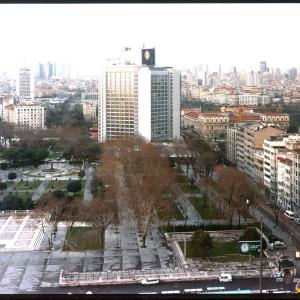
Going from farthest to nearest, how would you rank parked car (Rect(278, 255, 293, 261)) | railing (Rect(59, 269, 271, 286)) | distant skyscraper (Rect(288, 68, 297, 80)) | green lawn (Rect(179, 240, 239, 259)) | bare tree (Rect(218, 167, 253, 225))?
1. distant skyscraper (Rect(288, 68, 297, 80))
2. bare tree (Rect(218, 167, 253, 225))
3. green lawn (Rect(179, 240, 239, 259))
4. parked car (Rect(278, 255, 293, 261))
5. railing (Rect(59, 269, 271, 286))

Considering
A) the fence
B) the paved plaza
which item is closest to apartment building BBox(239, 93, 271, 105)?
the fence

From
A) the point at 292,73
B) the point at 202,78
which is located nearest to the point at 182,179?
the point at 292,73

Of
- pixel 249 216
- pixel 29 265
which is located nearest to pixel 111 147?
pixel 249 216

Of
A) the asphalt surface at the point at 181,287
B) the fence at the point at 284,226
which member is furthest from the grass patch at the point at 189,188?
the asphalt surface at the point at 181,287

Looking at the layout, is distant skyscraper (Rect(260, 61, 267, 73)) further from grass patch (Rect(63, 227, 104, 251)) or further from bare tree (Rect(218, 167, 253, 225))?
grass patch (Rect(63, 227, 104, 251))

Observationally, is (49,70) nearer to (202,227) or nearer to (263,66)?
(263,66)

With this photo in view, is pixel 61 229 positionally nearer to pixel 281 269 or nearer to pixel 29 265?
pixel 29 265
